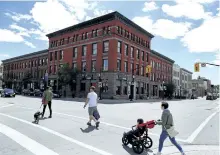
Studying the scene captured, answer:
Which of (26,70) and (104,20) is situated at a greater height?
(104,20)

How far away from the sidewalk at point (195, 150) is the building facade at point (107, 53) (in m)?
31.1

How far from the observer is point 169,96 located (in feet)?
198

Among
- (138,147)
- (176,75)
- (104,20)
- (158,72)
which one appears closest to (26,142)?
(138,147)

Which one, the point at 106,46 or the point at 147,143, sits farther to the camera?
the point at 106,46

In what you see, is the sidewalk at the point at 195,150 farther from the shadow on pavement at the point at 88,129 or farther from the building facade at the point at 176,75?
the building facade at the point at 176,75

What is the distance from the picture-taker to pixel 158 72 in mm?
63594

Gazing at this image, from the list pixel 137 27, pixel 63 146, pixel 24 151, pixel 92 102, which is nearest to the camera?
pixel 24 151

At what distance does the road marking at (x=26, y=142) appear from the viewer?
241 inches

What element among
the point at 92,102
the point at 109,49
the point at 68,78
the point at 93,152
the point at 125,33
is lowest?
the point at 93,152

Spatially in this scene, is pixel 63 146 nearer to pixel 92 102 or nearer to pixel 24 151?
pixel 24 151

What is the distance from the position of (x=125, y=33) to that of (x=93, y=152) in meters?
38.8

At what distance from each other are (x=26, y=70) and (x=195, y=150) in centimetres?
6711

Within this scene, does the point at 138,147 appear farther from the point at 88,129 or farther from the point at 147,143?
the point at 88,129

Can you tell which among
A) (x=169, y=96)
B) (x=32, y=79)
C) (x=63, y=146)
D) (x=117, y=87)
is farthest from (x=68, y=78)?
(x=63, y=146)
